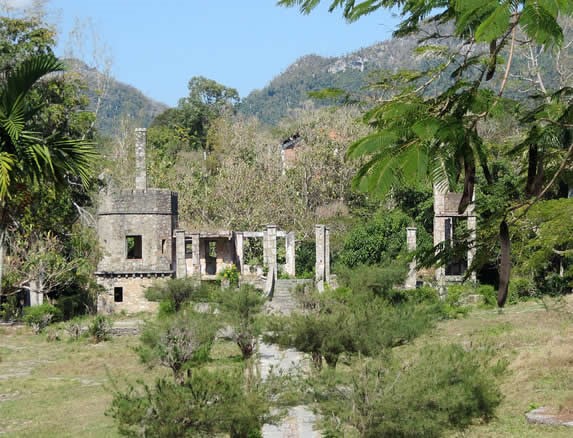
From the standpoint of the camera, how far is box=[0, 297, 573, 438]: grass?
1578 centimetres

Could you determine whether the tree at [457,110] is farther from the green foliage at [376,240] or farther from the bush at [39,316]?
the green foliage at [376,240]

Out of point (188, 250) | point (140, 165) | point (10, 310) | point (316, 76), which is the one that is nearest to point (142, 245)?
point (140, 165)

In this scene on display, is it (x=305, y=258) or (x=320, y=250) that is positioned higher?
(x=320, y=250)

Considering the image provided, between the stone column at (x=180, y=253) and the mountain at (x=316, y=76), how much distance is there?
95943mm

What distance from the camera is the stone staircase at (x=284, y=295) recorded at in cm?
3314

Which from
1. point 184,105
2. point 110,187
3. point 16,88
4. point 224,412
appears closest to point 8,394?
point 224,412

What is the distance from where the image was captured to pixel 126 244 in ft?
117

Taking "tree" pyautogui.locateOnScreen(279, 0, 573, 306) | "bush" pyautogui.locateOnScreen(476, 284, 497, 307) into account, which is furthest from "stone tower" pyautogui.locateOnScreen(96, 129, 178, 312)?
"tree" pyautogui.locateOnScreen(279, 0, 573, 306)

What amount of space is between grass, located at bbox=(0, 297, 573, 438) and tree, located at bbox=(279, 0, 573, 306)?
7.73 m

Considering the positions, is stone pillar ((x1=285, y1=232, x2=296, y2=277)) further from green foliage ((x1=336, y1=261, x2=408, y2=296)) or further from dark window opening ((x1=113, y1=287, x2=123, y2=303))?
green foliage ((x1=336, y1=261, x2=408, y2=296))

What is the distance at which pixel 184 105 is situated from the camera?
69.2 m

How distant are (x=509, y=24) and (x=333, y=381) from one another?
863 cm

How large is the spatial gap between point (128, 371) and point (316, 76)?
5594 inches

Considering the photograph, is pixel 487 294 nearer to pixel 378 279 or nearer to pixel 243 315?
pixel 378 279
